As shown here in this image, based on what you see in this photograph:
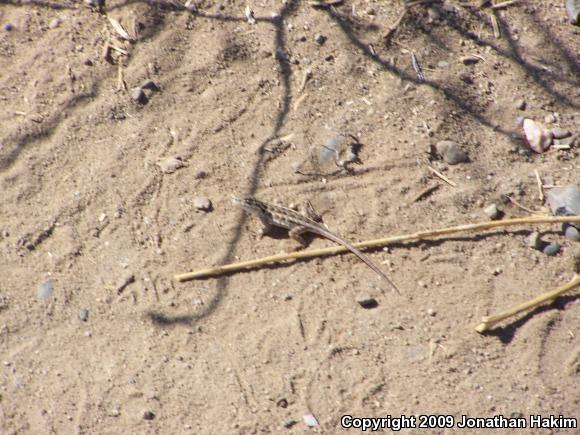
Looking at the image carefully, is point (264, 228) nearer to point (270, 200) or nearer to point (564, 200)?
point (270, 200)

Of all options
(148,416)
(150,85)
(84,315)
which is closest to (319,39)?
(150,85)

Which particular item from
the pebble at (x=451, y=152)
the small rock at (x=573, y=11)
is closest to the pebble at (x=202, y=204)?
the pebble at (x=451, y=152)

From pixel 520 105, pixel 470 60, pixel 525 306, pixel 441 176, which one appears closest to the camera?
pixel 525 306

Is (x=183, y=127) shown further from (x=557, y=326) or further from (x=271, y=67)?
(x=557, y=326)

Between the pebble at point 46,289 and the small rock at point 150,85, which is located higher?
the small rock at point 150,85

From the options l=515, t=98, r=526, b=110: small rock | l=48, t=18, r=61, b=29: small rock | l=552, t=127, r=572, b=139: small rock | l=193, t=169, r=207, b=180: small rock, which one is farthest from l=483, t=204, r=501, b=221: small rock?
l=48, t=18, r=61, b=29: small rock

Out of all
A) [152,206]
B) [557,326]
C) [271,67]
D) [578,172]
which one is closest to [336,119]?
[271,67]

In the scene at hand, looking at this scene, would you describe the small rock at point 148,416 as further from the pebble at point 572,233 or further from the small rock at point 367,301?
the pebble at point 572,233
